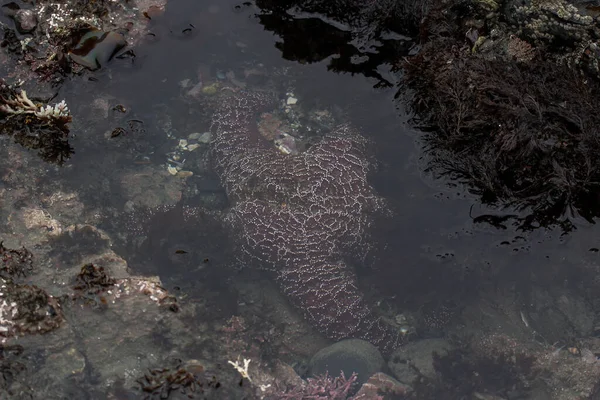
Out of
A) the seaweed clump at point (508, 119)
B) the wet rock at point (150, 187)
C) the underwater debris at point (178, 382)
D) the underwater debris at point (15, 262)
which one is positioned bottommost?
the underwater debris at point (178, 382)

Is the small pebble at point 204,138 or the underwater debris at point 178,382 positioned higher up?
the small pebble at point 204,138

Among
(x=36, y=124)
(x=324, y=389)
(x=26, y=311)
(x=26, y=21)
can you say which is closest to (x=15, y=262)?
(x=26, y=311)

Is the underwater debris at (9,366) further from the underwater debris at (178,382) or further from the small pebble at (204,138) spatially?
the small pebble at (204,138)

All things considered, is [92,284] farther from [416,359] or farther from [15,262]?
[416,359]

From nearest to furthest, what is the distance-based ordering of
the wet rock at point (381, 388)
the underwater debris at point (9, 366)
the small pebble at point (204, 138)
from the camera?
the underwater debris at point (9, 366), the wet rock at point (381, 388), the small pebble at point (204, 138)

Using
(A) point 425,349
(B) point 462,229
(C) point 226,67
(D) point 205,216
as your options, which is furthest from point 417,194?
(C) point 226,67

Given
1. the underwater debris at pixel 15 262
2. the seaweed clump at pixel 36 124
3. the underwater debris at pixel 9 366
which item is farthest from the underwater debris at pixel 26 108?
the underwater debris at pixel 9 366
